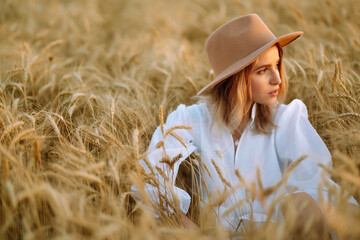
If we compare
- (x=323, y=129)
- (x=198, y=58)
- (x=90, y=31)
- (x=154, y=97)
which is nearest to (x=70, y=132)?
(x=154, y=97)

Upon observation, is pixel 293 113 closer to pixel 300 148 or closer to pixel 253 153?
pixel 300 148

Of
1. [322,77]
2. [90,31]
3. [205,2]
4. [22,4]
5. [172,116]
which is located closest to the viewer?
[172,116]

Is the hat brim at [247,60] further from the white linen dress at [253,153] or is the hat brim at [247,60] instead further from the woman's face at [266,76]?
the white linen dress at [253,153]

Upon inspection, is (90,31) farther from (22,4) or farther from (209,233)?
(209,233)

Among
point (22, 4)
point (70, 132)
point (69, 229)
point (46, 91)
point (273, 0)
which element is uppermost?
point (22, 4)

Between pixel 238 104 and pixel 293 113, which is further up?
pixel 238 104

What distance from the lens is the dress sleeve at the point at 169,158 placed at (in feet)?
4.51

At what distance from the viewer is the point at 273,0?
3.97m

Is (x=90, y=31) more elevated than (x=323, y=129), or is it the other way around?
(x=90, y=31)

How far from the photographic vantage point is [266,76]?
5.18ft

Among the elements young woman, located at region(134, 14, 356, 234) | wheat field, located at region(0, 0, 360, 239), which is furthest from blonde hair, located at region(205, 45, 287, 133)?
wheat field, located at region(0, 0, 360, 239)

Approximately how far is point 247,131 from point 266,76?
0.32m

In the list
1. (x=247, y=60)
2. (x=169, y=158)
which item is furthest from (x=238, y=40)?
(x=169, y=158)

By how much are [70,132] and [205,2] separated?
3.80 m
